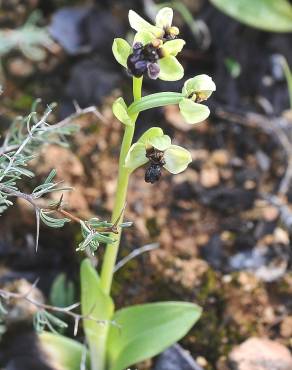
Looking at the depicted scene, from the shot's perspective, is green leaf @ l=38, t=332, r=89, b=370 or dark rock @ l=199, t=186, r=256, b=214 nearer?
green leaf @ l=38, t=332, r=89, b=370

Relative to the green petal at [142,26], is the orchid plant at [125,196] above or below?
below

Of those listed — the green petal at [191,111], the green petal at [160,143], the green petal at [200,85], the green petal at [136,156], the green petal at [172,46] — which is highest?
the green petal at [172,46]

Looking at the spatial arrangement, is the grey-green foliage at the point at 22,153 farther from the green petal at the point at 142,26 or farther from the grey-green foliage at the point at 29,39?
the grey-green foliage at the point at 29,39

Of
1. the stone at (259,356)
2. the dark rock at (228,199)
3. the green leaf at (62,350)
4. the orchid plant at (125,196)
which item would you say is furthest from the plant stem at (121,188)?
the dark rock at (228,199)

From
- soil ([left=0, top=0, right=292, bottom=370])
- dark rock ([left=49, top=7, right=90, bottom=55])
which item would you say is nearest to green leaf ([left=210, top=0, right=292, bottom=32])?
soil ([left=0, top=0, right=292, bottom=370])

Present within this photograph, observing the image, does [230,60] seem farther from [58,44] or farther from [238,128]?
[58,44]

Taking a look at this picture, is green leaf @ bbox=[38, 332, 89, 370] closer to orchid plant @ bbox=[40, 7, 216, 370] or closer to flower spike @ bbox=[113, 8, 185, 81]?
orchid plant @ bbox=[40, 7, 216, 370]
